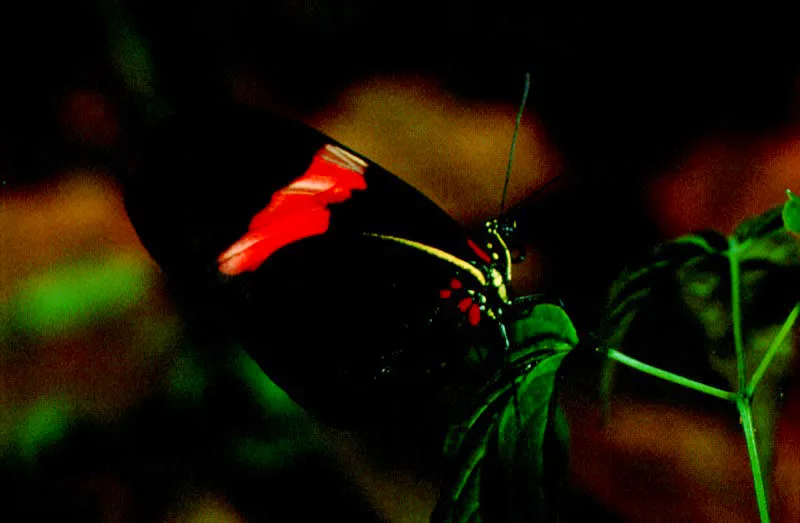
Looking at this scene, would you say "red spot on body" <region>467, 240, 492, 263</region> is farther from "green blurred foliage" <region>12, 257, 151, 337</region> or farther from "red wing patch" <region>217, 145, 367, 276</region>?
"green blurred foliage" <region>12, 257, 151, 337</region>

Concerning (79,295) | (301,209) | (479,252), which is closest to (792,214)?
(479,252)

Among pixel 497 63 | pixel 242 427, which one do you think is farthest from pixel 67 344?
pixel 497 63

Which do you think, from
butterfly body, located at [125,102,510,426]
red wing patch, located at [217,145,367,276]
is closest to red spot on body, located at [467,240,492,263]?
butterfly body, located at [125,102,510,426]

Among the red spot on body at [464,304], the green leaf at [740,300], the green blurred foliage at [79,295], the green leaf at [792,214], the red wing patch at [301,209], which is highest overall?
the green leaf at [792,214]

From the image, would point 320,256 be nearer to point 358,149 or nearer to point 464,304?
point 464,304

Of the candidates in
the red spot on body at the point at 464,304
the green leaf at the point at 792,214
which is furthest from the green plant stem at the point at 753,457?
the red spot on body at the point at 464,304

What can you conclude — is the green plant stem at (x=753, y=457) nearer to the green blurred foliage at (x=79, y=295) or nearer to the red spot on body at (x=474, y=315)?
the red spot on body at (x=474, y=315)
